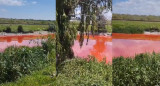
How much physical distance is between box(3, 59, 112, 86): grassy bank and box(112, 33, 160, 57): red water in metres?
0.34

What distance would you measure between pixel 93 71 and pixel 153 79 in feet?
2.37

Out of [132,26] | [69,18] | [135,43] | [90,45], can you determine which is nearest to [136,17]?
[132,26]

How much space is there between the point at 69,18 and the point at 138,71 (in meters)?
1.13

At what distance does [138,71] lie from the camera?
292cm

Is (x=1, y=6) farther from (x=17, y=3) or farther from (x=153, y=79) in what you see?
(x=153, y=79)

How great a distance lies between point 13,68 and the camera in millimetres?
3826

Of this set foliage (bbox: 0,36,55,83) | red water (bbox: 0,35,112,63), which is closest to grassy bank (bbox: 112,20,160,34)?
red water (bbox: 0,35,112,63)

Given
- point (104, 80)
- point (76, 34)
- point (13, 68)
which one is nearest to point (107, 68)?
point (104, 80)

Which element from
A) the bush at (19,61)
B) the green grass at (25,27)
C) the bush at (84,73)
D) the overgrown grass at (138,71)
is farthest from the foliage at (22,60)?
the overgrown grass at (138,71)

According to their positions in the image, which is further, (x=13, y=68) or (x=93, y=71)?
(x=13, y=68)

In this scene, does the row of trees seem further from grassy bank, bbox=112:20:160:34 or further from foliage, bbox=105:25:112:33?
foliage, bbox=105:25:112:33

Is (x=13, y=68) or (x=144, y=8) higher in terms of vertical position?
(x=144, y=8)

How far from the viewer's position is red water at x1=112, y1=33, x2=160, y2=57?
2.89 meters

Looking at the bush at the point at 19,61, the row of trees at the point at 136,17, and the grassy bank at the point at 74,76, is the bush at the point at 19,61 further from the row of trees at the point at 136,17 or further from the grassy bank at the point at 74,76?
the row of trees at the point at 136,17
